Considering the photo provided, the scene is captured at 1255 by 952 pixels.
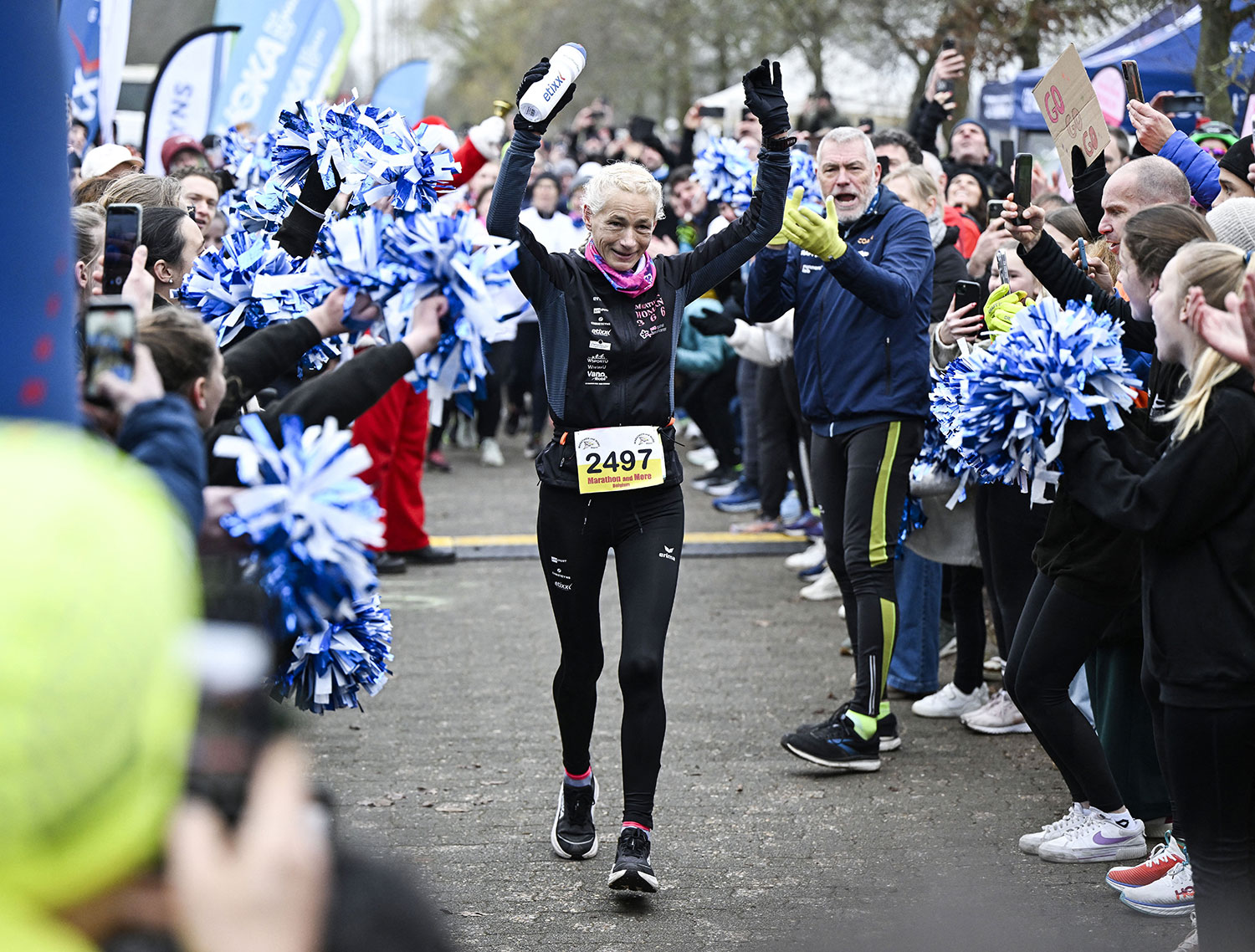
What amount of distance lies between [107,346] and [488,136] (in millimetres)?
4765

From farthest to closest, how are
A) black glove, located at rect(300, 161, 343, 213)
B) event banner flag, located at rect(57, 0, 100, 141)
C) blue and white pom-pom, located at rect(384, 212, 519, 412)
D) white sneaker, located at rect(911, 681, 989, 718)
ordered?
event banner flag, located at rect(57, 0, 100, 141) → white sneaker, located at rect(911, 681, 989, 718) → black glove, located at rect(300, 161, 343, 213) → blue and white pom-pom, located at rect(384, 212, 519, 412)

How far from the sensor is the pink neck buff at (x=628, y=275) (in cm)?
454

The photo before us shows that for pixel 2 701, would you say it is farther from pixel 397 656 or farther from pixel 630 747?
pixel 397 656

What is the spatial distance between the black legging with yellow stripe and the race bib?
4.47 feet

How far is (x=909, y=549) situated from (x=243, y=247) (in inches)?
133

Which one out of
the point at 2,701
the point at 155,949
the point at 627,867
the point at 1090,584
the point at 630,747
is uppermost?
the point at 2,701

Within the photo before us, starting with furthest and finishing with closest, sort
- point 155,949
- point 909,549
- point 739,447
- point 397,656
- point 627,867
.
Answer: point 739,447
point 397,656
point 909,549
point 627,867
point 155,949

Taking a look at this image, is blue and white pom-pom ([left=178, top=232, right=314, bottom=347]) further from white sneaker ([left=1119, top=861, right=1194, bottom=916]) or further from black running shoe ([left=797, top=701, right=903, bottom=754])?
white sneaker ([left=1119, top=861, right=1194, bottom=916])

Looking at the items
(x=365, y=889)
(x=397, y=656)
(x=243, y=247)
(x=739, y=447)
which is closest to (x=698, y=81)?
(x=739, y=447)

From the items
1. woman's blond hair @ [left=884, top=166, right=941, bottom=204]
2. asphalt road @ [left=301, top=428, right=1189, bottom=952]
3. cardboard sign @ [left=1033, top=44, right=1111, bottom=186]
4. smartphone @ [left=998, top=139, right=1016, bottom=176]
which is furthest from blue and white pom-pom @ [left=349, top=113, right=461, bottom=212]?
smartphone @ [left=998, top=139, right=1016, bottom=176]

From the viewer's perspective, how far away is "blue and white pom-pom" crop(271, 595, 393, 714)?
3.34 m

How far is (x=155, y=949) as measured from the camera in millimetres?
1406

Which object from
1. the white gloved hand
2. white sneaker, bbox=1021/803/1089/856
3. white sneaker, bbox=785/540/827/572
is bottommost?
white sneaker, bbox=785/540/827/572

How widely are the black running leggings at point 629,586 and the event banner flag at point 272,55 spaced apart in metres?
9.33
